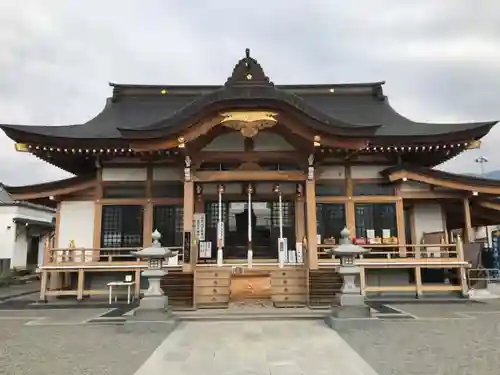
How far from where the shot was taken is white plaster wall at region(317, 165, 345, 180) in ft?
41.4

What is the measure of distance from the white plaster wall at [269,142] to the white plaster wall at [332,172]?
63.7 inches

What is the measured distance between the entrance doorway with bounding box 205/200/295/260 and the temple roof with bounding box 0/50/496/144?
3379 millimetres

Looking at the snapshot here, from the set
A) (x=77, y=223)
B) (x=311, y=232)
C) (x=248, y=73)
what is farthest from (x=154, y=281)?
(x=248, y=73)

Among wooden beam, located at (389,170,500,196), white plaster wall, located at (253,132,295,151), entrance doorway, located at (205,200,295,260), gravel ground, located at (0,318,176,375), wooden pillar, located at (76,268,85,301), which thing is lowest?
gravel ground, located at (0,318,176,375)

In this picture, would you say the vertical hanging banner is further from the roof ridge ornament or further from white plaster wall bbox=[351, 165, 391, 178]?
white plaster wall bbox=[351, 165, 391, 178]

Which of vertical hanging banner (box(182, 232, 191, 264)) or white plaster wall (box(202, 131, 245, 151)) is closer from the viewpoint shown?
vertical hanging banner (box(182, 232, 191, 264))

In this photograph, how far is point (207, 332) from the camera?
7.23m

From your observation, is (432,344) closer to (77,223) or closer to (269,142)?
(269,142)

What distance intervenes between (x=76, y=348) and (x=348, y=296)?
16.6ft

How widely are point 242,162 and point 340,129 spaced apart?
2931 mm

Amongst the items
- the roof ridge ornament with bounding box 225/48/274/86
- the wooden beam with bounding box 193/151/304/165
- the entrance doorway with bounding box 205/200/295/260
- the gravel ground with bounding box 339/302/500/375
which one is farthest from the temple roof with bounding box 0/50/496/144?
the gravel ground with bounding box 339/302/500/375

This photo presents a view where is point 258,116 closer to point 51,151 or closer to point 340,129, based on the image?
point 340,129

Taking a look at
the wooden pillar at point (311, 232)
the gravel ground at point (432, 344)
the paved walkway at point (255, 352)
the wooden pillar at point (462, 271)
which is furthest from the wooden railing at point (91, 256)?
the wooden pillar at point (462, 271)

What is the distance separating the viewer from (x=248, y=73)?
1111 cm
